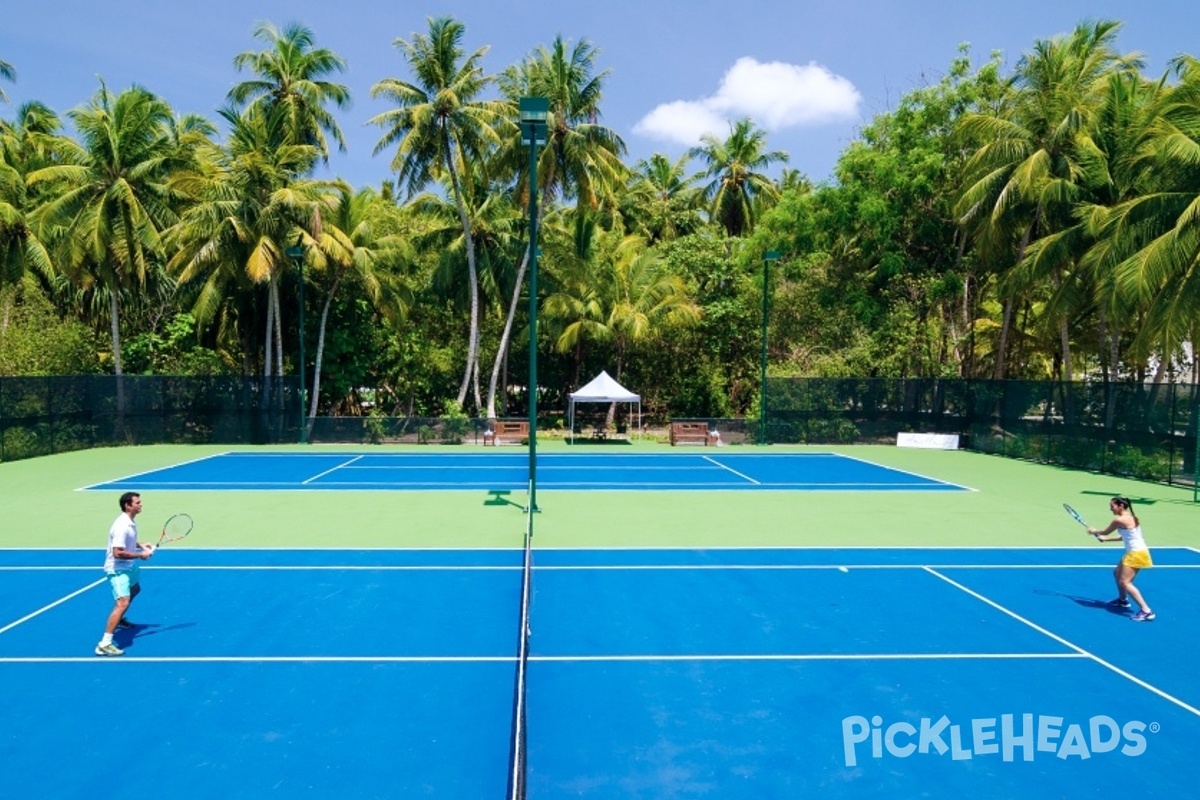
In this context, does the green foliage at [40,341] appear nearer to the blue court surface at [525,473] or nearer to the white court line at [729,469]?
the blue court surface at [525,473]

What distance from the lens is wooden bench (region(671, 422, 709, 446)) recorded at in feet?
105

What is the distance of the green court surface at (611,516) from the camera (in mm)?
13867
